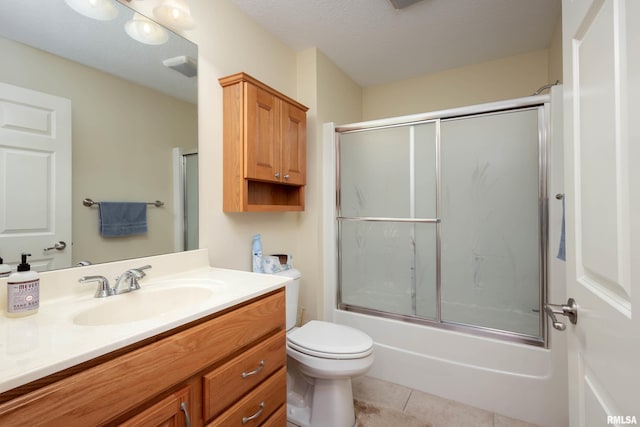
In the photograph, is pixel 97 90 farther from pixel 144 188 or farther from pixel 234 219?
pixel 234 219

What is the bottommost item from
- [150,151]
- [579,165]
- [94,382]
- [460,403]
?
[460,403]

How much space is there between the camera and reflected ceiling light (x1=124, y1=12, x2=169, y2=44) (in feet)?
4.15

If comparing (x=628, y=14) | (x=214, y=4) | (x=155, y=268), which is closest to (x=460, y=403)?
(x=155, y=268)

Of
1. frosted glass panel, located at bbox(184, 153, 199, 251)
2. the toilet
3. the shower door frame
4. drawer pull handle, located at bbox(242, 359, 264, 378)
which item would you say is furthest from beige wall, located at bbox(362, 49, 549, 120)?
drawer pull handle, located at bbox(242, 359, 264, 378)

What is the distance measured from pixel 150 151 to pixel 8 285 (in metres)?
0.72

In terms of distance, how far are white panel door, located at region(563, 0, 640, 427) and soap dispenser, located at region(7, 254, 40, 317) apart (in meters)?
1.37

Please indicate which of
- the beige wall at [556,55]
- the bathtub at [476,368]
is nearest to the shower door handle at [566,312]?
the bathtub at [476,368]

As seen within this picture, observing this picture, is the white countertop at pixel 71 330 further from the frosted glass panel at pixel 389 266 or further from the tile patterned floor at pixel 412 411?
the frosted glass panel at pixel 389 266

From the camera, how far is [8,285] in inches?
32.4

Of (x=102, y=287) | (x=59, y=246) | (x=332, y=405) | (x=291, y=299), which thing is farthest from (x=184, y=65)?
(x=332, y=405)

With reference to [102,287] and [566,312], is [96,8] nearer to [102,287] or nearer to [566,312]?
[102,287]

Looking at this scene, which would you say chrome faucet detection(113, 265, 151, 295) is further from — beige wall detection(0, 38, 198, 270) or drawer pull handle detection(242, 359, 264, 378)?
drawer pull handle detection(242, 359, 264, 378)

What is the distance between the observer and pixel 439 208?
2035 millimetres

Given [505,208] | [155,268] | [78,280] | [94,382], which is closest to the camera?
[94,382]
